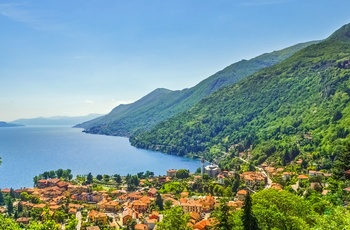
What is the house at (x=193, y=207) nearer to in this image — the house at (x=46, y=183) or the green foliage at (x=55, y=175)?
the house at (x=46, y=183)

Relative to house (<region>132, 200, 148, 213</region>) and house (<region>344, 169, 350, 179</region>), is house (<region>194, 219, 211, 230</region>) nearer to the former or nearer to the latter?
house (<region>344, 169, 350, 179</region>)

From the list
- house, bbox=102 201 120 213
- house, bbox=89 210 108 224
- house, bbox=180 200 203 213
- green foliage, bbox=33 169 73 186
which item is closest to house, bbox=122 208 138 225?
house, bbox=89 210 108 224

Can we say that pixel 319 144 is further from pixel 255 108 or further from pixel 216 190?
pixel 255 108

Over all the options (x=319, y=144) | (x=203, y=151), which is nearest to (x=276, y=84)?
(x=203, y=151)

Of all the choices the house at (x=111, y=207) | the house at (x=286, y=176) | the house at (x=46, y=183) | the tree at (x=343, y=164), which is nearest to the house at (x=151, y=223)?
the house at (x=111, y=207)

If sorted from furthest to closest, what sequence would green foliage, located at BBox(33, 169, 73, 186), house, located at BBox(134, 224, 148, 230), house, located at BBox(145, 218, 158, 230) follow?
green foliage, located at BBox(33, 169, 73, 186) → house, located at BBox(145, 218, 158, 230) → house, located at BBox(134, 224, 148, 230)

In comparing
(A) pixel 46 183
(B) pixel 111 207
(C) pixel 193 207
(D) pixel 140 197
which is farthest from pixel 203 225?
(A) pixel 46 183
